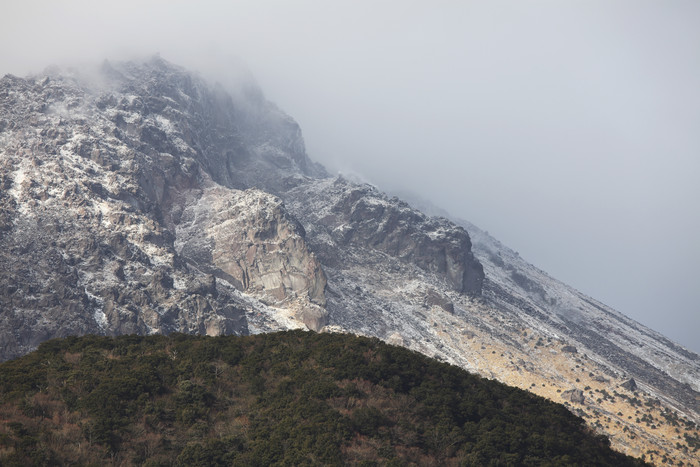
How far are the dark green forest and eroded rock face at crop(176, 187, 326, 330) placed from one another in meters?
94.6

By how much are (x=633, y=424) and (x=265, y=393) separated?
106m

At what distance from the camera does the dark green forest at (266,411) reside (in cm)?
4891

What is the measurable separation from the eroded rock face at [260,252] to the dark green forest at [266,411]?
94607mm

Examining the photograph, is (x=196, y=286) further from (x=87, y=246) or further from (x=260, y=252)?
(x=260, y=252)

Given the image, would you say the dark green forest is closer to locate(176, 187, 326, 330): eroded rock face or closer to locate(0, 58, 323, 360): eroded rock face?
locate(0, 58, 323, 360): eroded rock face

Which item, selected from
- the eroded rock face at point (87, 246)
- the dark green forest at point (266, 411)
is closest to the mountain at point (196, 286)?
the eroded rock face at point (87, 246)

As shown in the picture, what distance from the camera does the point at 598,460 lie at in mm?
57031

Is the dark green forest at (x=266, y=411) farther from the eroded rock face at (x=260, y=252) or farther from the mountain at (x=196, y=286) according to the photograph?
the eroded rock face at (x=260, y=252)

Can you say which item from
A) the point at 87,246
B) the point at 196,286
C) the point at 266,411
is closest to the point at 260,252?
the point at 196,286

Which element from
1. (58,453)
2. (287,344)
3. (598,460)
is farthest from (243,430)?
(598,460)

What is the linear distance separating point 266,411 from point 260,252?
4872 inches

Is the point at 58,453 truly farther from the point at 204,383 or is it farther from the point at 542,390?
the point at 542,390

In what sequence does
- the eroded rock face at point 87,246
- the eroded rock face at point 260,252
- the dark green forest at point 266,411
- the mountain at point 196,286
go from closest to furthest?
the dark green forest at point 266,411
the eroded rock face at point 87,246
the mountain at point 196,286
the eroded rock face at point 260,252

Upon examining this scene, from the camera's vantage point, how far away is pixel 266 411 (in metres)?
57.9
